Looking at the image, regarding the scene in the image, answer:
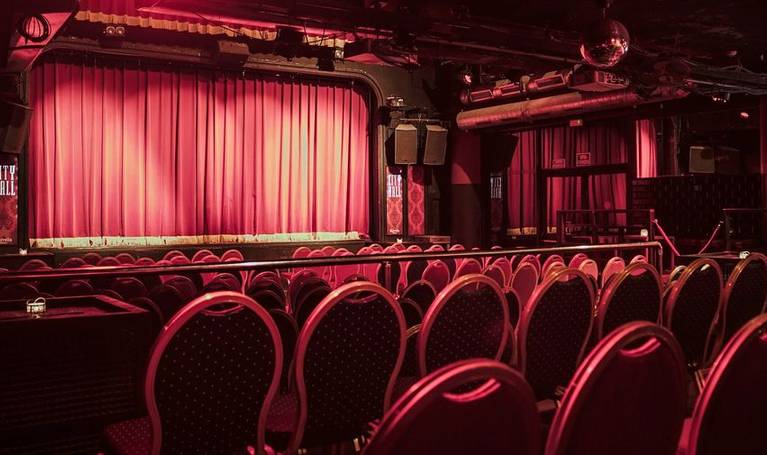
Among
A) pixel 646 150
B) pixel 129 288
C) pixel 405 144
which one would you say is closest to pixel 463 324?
pixel 129 288

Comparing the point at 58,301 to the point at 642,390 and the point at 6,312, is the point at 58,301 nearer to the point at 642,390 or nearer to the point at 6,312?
the point at 6,312

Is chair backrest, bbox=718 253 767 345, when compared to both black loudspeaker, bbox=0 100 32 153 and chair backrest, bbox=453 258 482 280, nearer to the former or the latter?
chair backrest, bbox=453 258 482 280

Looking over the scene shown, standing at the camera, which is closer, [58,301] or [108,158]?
[58,301]

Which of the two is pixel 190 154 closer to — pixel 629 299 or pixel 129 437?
pixel 629 299

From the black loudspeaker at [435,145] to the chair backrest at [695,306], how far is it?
849 cm

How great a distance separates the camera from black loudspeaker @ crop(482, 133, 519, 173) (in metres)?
13.0

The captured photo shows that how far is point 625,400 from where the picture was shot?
5.13ft

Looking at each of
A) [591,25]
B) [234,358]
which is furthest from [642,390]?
[591,25]

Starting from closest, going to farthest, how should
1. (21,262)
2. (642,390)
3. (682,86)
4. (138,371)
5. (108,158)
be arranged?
Result: (642,390) < (138,371) < (21,262) < (682,86) < (108,158)

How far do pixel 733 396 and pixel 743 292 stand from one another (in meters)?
2.70

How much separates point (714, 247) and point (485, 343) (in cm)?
1035

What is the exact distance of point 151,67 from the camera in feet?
35.0

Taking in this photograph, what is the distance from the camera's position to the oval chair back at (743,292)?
4.00 meters

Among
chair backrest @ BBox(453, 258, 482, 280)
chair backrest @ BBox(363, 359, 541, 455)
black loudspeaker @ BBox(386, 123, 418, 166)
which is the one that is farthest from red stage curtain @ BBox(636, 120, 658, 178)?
chair backrest @ BBox(363, 359, 541, 455)
